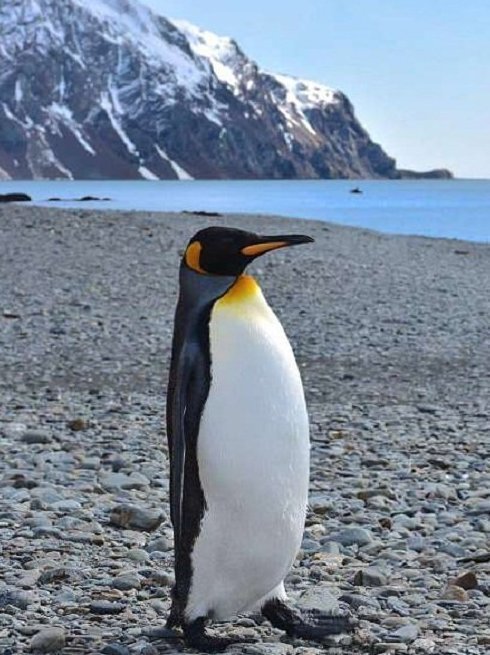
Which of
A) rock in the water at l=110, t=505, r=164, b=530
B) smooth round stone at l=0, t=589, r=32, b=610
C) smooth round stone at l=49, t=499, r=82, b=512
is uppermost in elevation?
smooth round stone at l=0, t=589, r=32, b=610

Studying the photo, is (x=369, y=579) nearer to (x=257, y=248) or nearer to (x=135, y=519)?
(x=135, y=519)

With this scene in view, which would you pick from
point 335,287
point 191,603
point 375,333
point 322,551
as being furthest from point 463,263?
point 191,603

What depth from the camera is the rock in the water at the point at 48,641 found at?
11.5 ft

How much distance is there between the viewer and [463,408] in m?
9.15

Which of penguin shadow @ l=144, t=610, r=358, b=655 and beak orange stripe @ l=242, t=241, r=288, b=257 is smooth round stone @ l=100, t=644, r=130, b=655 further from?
beak orange stripe @ l=242, t=241, r=288, b=257

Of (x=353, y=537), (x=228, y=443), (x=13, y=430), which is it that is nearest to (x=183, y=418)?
(x=228, y=443)

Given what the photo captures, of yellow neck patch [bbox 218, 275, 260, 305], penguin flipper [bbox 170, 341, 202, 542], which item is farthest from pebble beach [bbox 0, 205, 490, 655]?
yellow neck patch [bbox 218, 275, 260, 305]

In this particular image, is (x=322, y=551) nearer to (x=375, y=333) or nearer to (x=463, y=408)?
(x=463, y=408)

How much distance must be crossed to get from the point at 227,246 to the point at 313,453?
372cm

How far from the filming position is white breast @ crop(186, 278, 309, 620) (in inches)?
143

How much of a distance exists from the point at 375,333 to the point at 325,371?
7.84ft

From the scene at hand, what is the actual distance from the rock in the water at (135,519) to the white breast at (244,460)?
59.9 inches

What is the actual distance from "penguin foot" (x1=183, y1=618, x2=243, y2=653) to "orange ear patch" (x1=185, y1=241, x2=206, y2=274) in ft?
3.58

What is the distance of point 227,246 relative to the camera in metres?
3.67
